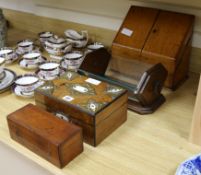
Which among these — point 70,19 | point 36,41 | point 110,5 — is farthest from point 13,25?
point 110,5

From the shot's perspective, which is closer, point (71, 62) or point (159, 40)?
point (159, 40)

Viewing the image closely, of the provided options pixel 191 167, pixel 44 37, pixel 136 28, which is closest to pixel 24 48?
pixel 44 37

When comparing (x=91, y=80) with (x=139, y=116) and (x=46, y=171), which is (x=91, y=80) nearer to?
(x=139, y=116)

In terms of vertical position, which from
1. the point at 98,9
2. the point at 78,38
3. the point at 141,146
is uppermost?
the point at 98,9

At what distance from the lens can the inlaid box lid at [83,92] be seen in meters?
0.69

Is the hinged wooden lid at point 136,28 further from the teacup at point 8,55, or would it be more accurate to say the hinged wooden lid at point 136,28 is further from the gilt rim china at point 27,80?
the teacup at point 8,55

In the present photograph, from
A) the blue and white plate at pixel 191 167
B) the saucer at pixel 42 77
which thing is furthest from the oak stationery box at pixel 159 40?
the blue and white plate at pixel 191 167

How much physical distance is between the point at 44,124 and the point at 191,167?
330 millimetres

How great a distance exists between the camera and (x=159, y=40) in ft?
2.97

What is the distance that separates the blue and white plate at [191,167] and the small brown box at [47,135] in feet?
0.74

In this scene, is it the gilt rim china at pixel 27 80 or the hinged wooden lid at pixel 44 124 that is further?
the gilt rim china at pixel 27 80

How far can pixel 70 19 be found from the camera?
1.31 meters

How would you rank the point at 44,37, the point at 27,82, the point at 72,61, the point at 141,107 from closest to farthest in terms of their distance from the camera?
1. the point at 141,107
2. the point at 27,82
3. the point at 72,61
4. the point at 44,37

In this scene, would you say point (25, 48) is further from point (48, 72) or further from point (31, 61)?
point (48, 72)
